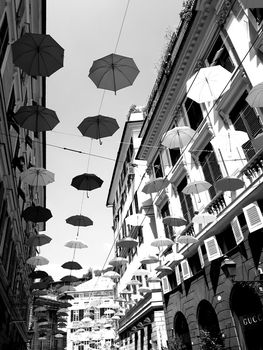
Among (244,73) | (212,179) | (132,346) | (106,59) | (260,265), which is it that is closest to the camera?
(106,59)

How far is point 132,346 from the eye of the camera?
87.3 ft

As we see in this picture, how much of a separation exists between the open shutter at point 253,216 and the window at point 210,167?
291cm

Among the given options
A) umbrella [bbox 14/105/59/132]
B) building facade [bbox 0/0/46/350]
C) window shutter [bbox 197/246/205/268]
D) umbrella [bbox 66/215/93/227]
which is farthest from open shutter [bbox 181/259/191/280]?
umbrella [bbox 14/105/59/132]

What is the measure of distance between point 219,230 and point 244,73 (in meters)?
6.39

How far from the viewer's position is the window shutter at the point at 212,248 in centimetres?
1246

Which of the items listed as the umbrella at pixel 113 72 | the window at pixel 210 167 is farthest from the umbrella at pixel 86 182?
the window at pixel 210 167

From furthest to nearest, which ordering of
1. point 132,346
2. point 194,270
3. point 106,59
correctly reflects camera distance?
point 132,346 → point 194,270 → point 106,59

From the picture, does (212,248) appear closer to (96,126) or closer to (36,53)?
(96,126)

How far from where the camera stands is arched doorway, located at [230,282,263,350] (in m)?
Result: 10.4

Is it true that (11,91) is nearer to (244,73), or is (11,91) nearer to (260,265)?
(244,73)

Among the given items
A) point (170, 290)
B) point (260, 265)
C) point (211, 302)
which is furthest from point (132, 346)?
point (260, 265)

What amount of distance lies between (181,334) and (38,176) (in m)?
11.8

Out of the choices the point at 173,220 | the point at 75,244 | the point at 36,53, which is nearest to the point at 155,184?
the point at 173,220

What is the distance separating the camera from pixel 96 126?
325 inches
